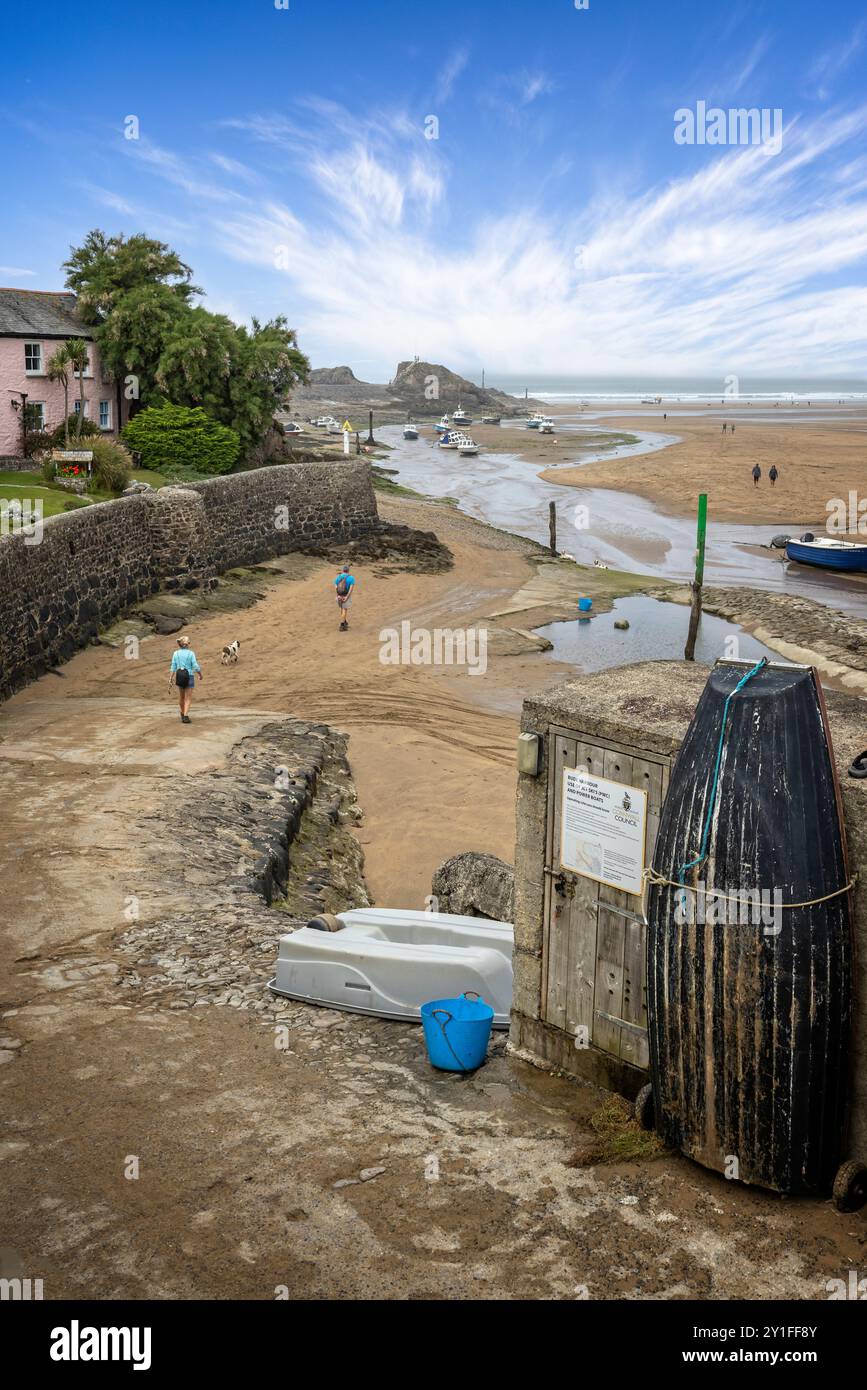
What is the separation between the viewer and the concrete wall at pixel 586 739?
5711 millimetres

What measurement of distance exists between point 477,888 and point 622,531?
35.4 m

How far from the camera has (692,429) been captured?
98.1 m

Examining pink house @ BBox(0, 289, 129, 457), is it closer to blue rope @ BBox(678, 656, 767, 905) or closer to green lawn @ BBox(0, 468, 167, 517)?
green lawn @ BBox(0, 468, 167, 517)

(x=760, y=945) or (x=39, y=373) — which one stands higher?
(x=39, y=373)

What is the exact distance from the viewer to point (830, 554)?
35.6 meters

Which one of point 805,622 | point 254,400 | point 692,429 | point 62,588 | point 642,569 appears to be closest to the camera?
point 62,588

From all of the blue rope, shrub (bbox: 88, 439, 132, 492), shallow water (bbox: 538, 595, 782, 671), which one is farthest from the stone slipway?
shrub (bbox: 88, 439, 132, 492)

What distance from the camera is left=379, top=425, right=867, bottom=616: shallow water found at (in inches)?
1358

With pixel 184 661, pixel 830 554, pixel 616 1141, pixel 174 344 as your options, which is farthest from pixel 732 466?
pixel 616 1141

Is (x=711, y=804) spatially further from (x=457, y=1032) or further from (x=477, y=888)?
(x=477, y=888)

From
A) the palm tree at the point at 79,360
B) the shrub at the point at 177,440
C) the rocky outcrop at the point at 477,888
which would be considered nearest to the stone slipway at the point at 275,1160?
the rocky outcrop at the point at 477,888
